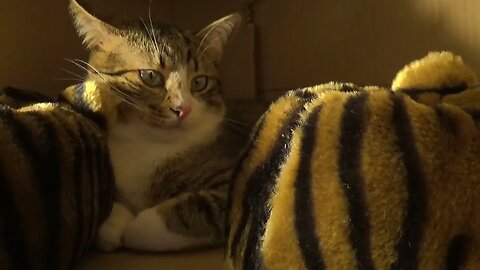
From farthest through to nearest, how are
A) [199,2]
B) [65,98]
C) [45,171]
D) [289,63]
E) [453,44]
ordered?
1. [199,2]
2. [289,63]
3. [453,44]
4. [65,98]
5. [45,171]

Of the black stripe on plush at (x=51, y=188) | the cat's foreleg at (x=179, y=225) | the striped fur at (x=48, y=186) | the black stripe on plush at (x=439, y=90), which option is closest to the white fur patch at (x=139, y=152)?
the cat's foreleg at (x=179, y=225)

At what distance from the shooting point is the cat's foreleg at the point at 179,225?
0.86 m

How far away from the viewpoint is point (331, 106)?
0.56 metres

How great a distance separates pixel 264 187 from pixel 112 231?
37 centimetres

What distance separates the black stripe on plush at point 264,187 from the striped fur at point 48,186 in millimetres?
216

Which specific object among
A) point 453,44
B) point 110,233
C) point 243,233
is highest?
point 453,44

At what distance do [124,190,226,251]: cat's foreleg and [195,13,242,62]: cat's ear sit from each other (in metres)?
0.34

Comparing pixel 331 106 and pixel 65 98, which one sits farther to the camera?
pixel 65 98

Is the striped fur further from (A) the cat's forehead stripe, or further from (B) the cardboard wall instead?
(B) the cardboard wall

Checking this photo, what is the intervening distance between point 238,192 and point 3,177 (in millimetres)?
241

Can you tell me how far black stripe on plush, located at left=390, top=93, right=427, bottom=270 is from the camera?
49 centimetres

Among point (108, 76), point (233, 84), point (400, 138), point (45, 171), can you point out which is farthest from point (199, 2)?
point (400, 138)

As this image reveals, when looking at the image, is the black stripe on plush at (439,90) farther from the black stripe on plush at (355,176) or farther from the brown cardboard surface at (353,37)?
the brown cardboard surface at (353,37)

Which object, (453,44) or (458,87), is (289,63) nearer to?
(453,44)
